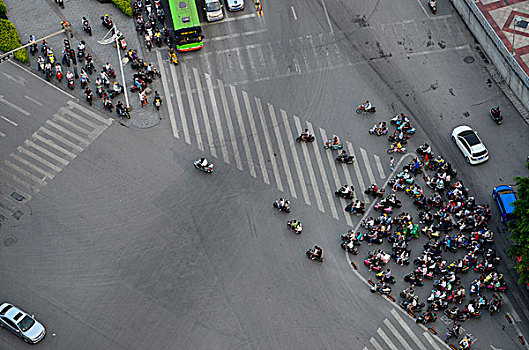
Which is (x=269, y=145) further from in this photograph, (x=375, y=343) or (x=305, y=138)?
(x=375, y=343)

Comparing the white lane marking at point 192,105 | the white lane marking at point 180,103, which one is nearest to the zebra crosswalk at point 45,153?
the white lane marking at point 180,103

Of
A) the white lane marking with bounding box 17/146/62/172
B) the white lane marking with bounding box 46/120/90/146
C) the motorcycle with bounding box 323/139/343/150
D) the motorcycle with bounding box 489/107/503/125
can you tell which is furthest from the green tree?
the white lane marking with bounding box 17/146/62/172

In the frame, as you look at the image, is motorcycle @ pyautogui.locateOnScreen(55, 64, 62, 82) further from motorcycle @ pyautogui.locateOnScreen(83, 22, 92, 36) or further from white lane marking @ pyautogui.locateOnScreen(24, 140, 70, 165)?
white lane marking @ pyautogui.locateOnScreen(24, 140, 70, 165)

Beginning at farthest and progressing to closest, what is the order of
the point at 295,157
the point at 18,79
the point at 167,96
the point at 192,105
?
the point at 18,79, the point at 167,96, the point at 192,105, the point at 295,157

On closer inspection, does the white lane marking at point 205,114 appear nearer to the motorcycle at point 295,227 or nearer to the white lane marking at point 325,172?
the white lane marking at point 325,172

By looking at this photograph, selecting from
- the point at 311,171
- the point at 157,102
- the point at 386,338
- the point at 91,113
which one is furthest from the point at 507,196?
the point at 91,113

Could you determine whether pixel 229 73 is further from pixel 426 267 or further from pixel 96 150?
pixel 426 267
